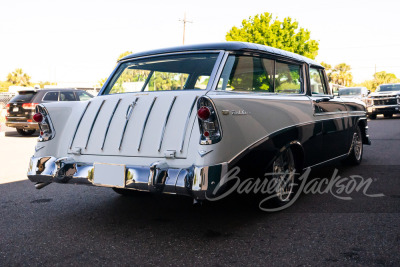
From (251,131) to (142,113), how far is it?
103 centimetres

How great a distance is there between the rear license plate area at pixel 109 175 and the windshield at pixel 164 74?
1.14 metres

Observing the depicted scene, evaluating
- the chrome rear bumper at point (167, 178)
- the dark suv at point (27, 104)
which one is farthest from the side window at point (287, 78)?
the dark suv at point (27, 104)

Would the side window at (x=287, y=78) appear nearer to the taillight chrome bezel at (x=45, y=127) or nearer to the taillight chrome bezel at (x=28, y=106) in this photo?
the taillight chrome bezel at (x=45, y=127)

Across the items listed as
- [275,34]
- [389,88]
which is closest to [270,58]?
[389,88]

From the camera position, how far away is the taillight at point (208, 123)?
138 inches

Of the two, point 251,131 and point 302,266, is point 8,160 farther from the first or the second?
point 302,266

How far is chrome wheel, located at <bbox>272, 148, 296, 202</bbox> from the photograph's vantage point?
4.44 meters

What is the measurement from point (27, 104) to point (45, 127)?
10087mm

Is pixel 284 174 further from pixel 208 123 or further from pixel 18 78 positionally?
pixel 18 78

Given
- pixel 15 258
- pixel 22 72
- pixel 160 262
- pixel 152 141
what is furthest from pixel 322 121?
pixel 22 72

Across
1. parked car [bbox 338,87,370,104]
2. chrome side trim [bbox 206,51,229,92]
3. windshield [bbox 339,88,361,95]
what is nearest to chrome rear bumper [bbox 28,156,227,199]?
chrome side trim [bbox 206,51,229,92]

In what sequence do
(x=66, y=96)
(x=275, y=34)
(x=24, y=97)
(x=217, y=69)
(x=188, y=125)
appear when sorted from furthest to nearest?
(x=275, y=34), (x=66, y=96), (x=24, y=97), (x=217, y=69), (x=188, y=125)

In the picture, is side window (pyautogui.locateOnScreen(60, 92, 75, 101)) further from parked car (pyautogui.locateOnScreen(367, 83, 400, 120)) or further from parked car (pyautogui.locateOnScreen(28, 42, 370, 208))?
parked car (pyautogui.locateOnScreen(367, 83, 400, 120))

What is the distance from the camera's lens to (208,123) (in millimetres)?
3527
